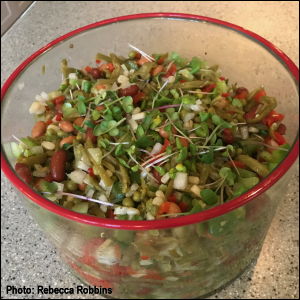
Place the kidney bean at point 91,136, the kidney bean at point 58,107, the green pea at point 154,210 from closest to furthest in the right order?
the green pea at point 154,210, the kidney bean at point 91,136, the kidney bean at point 58,107

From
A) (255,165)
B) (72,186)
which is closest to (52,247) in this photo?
(72,186)

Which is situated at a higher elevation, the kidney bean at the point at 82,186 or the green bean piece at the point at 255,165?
the green bean piece at the point at 255,165

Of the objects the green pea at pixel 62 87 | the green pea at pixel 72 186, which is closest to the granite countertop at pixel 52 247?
the green pea at pixel 72 186

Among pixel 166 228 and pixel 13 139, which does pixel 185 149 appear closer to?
pixel 166 228

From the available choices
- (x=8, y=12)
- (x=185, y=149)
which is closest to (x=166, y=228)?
(x=185, y=149)

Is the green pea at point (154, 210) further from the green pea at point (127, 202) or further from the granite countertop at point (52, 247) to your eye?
the granite countertop at point (52, 247)

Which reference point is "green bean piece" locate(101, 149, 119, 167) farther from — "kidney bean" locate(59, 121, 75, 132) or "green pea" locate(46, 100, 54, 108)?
"green pea" locate(46, 100, 54, 108)

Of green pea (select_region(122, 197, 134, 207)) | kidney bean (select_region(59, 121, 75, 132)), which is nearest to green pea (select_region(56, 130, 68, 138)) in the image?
kidney bean (select_region(59, 121, 75, 132))
